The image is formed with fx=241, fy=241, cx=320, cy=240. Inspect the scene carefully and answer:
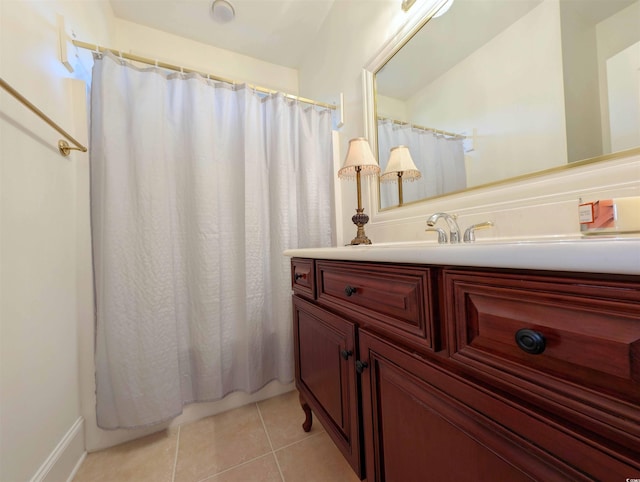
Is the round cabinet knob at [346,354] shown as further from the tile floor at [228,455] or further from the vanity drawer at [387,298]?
the tile floor at [228,455]

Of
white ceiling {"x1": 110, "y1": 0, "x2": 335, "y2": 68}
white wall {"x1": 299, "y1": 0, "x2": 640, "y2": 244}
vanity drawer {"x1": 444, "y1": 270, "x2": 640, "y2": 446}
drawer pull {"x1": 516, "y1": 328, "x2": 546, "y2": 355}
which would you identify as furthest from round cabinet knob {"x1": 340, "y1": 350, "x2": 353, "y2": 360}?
white ceiling {"x1": 110, "y1": 0, "x2": 335, "y2": 68}

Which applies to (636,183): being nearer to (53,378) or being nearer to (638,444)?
(638,444)

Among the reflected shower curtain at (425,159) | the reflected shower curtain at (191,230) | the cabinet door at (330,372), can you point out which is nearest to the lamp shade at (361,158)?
the reflected shower curtain at (425,159)

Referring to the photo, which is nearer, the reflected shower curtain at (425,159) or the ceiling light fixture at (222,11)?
the reflected shower curtain at (425,159)

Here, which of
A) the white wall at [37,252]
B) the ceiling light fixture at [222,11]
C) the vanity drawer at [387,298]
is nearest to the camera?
the vanity drawer at [387,298]

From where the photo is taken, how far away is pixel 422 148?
1.02 meters

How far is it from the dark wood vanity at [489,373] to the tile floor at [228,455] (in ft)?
1.30

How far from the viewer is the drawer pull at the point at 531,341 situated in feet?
0.98

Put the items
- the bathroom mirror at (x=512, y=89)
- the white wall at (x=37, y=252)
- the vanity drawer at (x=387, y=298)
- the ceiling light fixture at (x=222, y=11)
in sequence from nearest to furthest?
the vanity drawer at (x=387, y=298), the bathroom mirror at (x=512, y=89), the white wall at (x=37, y=252), the ceiling light fixture at (x=222, y=11)

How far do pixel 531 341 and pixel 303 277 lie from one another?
72 cm

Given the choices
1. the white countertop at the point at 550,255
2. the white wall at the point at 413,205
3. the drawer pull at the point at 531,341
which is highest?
the white wall at the point at 413,205

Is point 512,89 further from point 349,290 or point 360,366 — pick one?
point 360,366

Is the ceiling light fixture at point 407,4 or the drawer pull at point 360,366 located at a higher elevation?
the ceiling light fixture at point 407,4

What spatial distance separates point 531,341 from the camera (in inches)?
11.9
